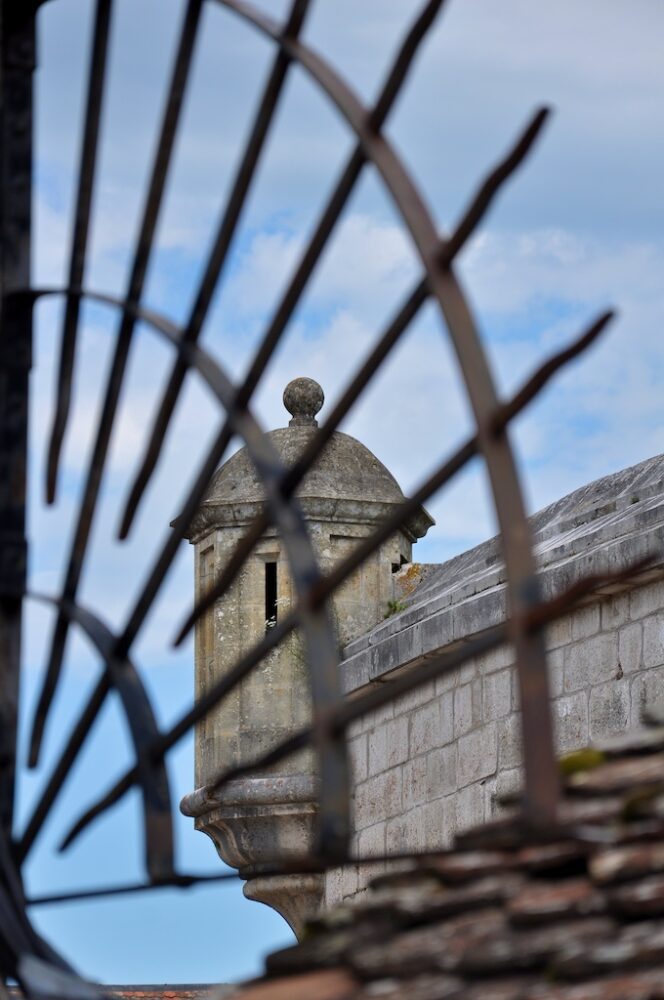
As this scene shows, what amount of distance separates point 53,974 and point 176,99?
1.67m

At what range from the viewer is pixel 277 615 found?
12.3 metres

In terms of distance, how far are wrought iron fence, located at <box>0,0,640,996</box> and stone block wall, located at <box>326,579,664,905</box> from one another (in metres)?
3.61

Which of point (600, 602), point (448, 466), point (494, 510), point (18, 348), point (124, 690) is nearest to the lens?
point (494, 510)

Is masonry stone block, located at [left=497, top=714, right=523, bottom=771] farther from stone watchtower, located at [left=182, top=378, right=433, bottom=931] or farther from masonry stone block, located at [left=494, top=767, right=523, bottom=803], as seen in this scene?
stone watchtower, located at [left=182, top=378, right=433, bottom=931]

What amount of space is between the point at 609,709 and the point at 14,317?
4508mm

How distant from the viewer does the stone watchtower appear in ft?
39.5

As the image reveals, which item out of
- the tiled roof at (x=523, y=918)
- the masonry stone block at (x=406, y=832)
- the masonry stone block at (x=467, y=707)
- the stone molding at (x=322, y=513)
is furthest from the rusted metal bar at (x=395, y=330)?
the stone molding at (x=322, y=513)

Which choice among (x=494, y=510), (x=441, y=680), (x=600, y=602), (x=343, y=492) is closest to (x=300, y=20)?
(x=494, y=510)

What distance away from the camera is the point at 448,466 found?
10.2ft

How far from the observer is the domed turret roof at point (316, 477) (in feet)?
39.4

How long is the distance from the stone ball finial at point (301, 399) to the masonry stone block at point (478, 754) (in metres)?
3.35

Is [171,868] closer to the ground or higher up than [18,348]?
closer to the ground

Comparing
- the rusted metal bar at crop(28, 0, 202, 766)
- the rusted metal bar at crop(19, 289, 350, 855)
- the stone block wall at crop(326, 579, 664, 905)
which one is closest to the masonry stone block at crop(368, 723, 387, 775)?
the stone block wall at crop(326, 579, 664, 905)

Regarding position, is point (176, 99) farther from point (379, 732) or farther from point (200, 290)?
point (379, 732)
